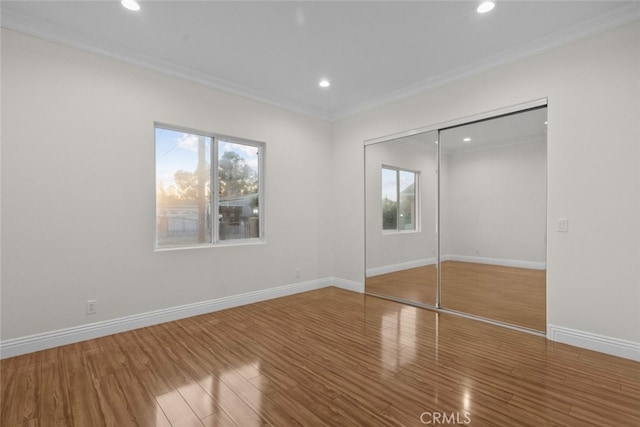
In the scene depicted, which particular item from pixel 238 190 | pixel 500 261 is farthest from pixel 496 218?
pixel 238 190

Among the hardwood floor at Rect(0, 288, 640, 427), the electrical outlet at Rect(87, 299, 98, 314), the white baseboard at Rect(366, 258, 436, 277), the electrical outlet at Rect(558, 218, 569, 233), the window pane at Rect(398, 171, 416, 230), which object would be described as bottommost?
the hardwood floor at Rect(0, 288, 640, 427)

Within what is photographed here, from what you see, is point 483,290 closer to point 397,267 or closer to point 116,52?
point 397,267

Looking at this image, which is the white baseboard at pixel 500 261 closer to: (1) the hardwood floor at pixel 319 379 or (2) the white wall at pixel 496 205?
(2) the white wall at pixel 496 205

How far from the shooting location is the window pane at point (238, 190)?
163 inches

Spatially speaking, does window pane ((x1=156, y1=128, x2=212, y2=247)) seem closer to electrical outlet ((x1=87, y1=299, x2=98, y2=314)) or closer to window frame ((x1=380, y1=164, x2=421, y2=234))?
electrical outlet ((x1=87, y1=299, x2=98, y2=314))

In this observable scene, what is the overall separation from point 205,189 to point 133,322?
5.68 ft

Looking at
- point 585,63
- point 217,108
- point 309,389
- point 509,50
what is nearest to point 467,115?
point 509,50

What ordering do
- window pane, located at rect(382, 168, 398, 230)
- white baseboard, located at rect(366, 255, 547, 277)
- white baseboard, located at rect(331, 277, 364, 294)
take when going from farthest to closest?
white baseboard, located at rect(331, 277, 364, 294)
window pane, located at rect(382, 168, 398, 230)
white baseboard, located at rect(366, 255, 547, 277)

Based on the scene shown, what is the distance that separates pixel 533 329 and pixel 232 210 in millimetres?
3817

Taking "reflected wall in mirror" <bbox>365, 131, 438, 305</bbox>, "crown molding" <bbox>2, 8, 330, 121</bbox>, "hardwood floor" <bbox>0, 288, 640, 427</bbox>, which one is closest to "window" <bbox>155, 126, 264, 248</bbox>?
"crown molding" <bbox>2, 8, 330, 121</bbox>

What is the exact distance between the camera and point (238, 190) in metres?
4.28

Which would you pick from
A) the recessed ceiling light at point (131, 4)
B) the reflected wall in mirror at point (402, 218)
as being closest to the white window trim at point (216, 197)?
the recessed ceiling light at point (131, 4)

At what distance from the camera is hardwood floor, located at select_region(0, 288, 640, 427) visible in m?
1.86

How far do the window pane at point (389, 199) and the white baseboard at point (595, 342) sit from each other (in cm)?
224
